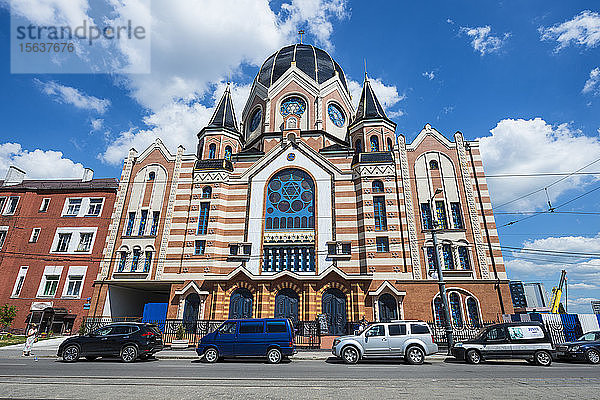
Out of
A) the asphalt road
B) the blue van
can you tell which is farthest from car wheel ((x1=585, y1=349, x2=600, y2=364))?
the blue van

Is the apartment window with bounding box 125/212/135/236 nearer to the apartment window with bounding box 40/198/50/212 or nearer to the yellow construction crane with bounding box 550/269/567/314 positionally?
the apartment window with bounding box 40/198/50/212

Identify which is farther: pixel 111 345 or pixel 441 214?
pixel 441 214

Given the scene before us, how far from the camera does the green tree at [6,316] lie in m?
27.0

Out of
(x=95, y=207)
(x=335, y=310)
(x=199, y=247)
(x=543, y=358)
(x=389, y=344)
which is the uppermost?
(x=95, y=207)

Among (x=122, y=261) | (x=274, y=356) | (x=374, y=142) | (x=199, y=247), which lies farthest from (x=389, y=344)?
(x=122, y=261)

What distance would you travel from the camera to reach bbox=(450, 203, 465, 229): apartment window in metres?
28.1

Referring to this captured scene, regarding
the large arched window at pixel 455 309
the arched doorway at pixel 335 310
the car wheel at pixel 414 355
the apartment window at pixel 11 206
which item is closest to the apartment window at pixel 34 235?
the apartment window at pixel 11 206

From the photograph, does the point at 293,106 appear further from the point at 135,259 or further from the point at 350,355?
the point at 350,355

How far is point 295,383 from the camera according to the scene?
9.73 metres

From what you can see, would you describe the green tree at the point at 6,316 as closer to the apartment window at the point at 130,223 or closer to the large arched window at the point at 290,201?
the apartment window at the point at 130,223

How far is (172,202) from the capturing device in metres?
30.9

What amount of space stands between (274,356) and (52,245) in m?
27.9

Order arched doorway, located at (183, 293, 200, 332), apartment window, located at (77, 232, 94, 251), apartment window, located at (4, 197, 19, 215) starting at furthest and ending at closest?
apartment window, located at (4, 197, 19, 215) → apartment window, located at (77, 232, 94, 251) → arched doorway, located at (183, 293, 200, 332)

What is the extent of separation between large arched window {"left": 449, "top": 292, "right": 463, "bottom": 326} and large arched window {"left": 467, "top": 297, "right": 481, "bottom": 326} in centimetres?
75
